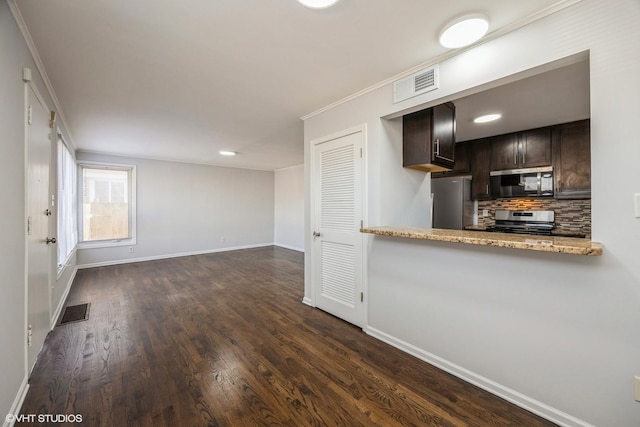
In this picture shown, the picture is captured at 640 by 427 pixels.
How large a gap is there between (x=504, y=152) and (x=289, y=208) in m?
5.26

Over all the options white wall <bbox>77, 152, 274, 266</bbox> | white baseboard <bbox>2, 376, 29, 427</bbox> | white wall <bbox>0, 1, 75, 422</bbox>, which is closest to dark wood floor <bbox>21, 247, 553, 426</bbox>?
white baseboard <bbox>2, 376, 29, 427</bbox>

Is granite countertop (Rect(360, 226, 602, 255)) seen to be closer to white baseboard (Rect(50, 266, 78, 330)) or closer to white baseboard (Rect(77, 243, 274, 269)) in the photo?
white baseboard (Rect(50, 266, 78, 330))

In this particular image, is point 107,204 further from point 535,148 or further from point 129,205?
point 535,148

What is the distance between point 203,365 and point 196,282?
2505 mm

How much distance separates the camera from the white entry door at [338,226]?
2670 mm

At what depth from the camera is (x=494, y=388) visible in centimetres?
173

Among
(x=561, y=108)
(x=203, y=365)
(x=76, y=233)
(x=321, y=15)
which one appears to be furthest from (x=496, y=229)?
(x=76, y=233)

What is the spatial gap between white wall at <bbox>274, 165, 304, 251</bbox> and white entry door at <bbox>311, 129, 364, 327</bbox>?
3.89m

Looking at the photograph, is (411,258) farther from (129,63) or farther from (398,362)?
(129,63)

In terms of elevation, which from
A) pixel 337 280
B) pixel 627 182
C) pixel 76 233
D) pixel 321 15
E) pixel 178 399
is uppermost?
pixel 321 15

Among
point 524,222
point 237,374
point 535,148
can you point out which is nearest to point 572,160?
point 535,148

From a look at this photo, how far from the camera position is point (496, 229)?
13.4 feet

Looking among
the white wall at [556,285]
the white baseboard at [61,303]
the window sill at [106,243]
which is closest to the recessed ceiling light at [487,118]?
the white wall at [556,285]

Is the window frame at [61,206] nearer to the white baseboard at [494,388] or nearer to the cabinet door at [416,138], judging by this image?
the cabinet door at [416,138]
